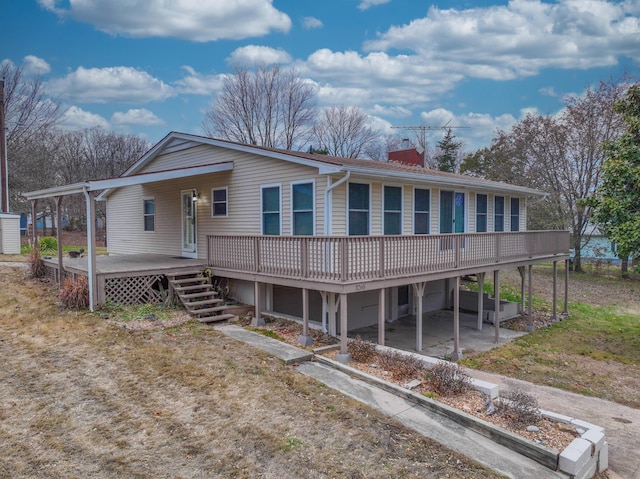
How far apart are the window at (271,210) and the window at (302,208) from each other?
1.88 ft

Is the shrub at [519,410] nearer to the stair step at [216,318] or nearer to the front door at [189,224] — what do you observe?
the stair step at [216,318]

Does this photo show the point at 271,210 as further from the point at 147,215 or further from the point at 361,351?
A: the point at 147,215

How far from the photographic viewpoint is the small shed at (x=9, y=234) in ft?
61.5

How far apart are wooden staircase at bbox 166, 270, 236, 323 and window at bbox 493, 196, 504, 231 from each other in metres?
9.88

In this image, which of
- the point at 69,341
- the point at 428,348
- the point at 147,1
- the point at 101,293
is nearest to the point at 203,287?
the point at 101,293

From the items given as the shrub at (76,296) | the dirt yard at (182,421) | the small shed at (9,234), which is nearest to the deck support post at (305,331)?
the dirt yard at (182,421)

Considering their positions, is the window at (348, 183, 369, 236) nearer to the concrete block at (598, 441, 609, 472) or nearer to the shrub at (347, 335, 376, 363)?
the shrub at (347, 335, 376, 363)

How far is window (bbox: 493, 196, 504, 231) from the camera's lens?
586 inches

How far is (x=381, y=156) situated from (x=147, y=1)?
1052 inches

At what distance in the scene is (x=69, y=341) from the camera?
734cm

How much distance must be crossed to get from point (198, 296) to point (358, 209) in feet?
14.1

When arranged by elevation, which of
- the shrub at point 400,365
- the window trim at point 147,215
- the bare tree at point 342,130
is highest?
the bare tree at point 342,130

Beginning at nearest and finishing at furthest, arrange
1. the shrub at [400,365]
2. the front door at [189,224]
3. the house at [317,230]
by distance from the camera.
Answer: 1. the shrub at [400,365]
2. the house at [317,230]
3. the front door at [189,224]

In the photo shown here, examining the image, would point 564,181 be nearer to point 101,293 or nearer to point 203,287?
point 203,287
